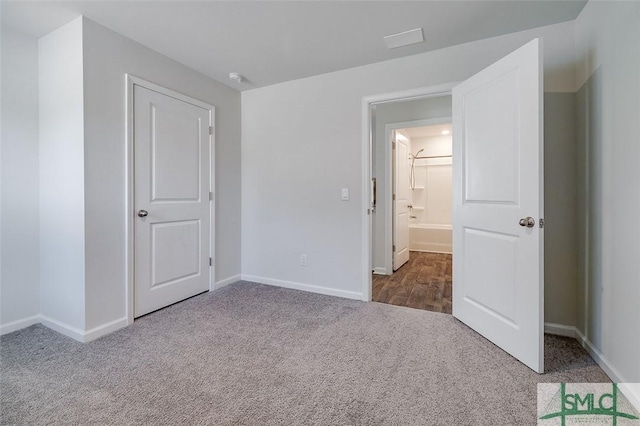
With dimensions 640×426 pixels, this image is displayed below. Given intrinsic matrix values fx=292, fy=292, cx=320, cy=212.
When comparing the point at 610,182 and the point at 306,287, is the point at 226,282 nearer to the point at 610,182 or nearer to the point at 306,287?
the point at 306,287

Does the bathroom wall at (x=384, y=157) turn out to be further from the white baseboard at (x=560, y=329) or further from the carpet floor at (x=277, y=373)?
the white baseboard at (x=560, y=329)

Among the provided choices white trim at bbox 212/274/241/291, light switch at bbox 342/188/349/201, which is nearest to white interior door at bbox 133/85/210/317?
white trim at bbox 212/274/241/291

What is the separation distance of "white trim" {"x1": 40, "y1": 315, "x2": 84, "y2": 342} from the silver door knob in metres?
3.09

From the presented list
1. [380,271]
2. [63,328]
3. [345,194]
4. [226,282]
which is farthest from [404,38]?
[63,328]

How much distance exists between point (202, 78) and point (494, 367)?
354 cm

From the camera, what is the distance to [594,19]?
1.87 meters

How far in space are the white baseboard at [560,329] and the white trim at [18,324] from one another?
411 centimetres

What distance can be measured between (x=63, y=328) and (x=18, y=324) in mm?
430

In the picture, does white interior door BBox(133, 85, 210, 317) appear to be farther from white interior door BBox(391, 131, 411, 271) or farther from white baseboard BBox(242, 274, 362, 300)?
white interior door BBox(391, 131, 411, 271)

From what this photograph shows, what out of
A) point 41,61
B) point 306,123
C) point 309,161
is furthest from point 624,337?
point 41,61

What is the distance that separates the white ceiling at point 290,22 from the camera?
199 centimetres

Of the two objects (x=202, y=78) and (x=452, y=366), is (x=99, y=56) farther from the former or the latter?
(x=452, y=366)

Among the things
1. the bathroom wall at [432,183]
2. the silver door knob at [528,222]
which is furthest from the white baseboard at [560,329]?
the bathroom wall at [432,183]

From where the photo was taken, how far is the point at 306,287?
327cm
